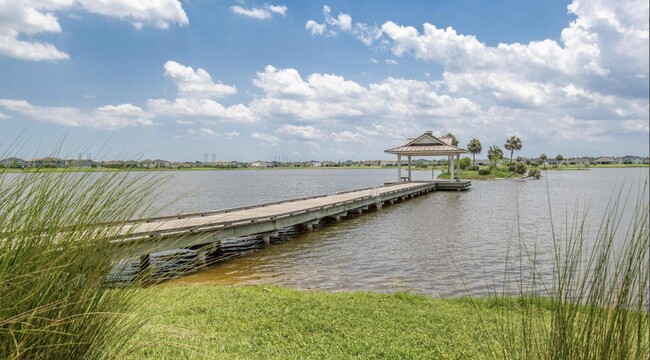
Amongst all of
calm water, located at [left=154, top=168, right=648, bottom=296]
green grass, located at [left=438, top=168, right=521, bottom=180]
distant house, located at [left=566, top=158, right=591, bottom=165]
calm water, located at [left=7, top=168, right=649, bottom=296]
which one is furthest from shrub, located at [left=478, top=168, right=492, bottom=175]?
distant house, located at [left=566, top=158, right=591, bottom=165]

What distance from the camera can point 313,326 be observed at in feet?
18.7

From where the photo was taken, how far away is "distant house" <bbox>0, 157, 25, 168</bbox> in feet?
10.4

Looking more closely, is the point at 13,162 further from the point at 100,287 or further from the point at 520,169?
the point at 520,169

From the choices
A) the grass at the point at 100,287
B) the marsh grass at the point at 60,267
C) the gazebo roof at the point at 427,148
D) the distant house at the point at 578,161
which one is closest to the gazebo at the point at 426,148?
the gazebo roof at the point at 427,148

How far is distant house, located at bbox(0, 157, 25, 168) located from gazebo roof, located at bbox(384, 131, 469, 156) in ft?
118

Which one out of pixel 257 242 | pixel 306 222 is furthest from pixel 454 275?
pixel 306 222

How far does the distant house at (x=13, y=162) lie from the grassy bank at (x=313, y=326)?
140cm

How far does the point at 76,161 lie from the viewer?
11.4ft

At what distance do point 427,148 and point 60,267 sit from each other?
122 ft

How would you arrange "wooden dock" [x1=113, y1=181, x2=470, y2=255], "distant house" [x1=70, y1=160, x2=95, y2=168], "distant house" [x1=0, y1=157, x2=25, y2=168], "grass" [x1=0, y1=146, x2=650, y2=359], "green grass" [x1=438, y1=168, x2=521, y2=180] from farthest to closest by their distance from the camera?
"green grass" [x1=438, y1=168, x2=521, y2=180], "wooden dock" [x1=113, y1=181, x2=470, y2=255], "distant house" [x1=70, y1=160, x2=95, y2=168], "distant house" [x1=0, y1=157, x2=25, y2=168], "grass" [x1=0, y1=146, x2=650, y2=359]

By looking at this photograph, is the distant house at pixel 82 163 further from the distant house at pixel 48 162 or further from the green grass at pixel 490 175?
the green grass at pixel 490 175

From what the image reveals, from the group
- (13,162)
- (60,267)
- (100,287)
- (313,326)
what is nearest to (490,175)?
(313,326)

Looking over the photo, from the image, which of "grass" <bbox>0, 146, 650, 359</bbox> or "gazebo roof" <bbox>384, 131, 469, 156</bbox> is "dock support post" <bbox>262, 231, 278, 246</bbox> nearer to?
"grass" <bbox>0, 146, 650, 359</bbox>

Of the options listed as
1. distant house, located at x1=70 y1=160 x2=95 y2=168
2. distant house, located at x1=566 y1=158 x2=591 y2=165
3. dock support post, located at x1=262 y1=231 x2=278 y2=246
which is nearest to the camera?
distant house, located at x1=70 y1=160 x2=95 y2=168
